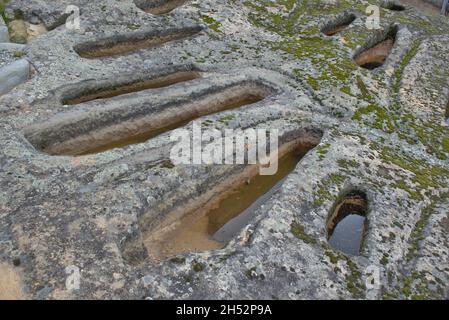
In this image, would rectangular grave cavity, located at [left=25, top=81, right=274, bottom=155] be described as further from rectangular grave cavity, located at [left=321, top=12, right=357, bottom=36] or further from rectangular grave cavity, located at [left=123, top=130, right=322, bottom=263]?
rectangular grave cavity, located at [left=321, top=12, right=357, bottom=36]

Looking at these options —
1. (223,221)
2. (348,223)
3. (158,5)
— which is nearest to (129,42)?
(158,5)

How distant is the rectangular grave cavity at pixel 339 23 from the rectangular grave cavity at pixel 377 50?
1.77 m

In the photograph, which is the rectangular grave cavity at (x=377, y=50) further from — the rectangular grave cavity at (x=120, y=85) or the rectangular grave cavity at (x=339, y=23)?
the rectangular grave cavity at (x=120, y=85)

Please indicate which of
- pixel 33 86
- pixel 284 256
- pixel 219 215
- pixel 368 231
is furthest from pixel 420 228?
pixel 33 86

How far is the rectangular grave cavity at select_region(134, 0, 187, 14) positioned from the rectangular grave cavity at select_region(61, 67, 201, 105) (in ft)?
18.9

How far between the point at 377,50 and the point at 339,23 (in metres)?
2.44

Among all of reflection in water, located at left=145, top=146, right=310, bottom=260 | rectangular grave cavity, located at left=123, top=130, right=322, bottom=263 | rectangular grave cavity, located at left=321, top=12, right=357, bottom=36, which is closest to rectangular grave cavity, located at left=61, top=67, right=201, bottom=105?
rectangular grave cavity, located at left=123, top=130, right=322, bottom=263

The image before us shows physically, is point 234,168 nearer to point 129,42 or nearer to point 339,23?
point 129,42

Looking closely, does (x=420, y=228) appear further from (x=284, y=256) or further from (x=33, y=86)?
(x=33, y=86)

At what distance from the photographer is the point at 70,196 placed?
10469mm

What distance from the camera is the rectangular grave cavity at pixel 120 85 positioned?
1488cm

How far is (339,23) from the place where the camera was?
898 inches

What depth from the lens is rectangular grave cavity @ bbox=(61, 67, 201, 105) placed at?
48.8ft
